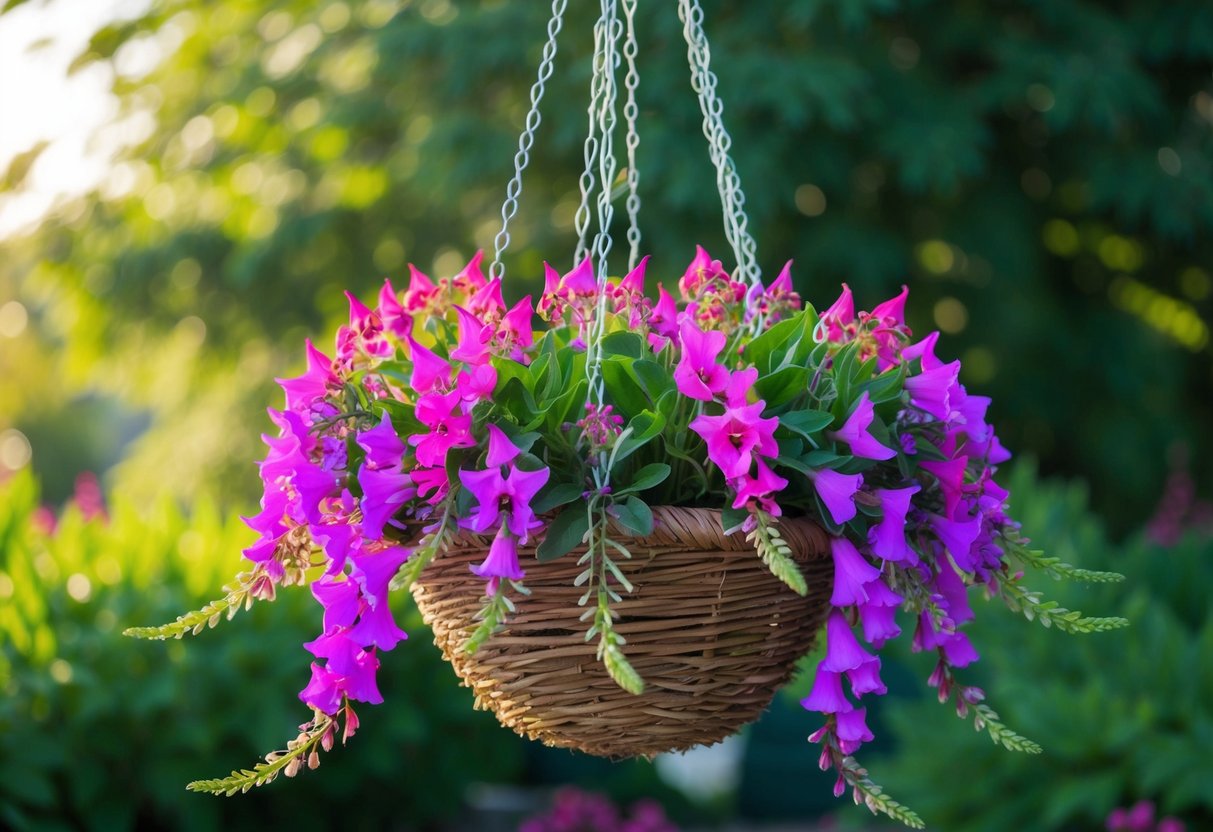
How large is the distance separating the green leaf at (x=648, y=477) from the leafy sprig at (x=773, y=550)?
128mm

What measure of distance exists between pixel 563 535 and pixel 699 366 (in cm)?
24

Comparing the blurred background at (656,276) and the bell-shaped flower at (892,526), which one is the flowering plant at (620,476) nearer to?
the bell-shaped flower at (892,526)

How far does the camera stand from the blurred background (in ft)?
11.2

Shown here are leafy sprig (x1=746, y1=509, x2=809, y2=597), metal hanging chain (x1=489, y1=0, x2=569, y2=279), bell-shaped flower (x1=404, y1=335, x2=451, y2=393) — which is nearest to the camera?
leafy sprig (x1=746, y1=509, x2=809, y2=597)

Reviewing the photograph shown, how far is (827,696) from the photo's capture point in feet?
4.43

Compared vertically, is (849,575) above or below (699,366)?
below

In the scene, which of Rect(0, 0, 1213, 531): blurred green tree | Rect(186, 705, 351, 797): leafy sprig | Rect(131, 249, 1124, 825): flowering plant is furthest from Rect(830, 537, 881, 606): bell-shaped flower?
Rect(0, 0, 1213, 531): blurred green tree

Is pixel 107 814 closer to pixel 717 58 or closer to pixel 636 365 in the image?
pixel 636 365

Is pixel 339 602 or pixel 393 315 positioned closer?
pixel 339 602

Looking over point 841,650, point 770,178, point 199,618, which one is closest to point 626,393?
point 841,650

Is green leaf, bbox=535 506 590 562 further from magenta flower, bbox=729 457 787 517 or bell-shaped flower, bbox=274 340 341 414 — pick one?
bell-shaped flower, bbox=274 340 341 414

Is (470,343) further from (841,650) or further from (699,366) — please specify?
(841,650)

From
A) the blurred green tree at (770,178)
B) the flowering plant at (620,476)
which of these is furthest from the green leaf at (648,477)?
the blurred green tree at (770,178)

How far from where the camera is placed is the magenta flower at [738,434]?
4.08 feet
